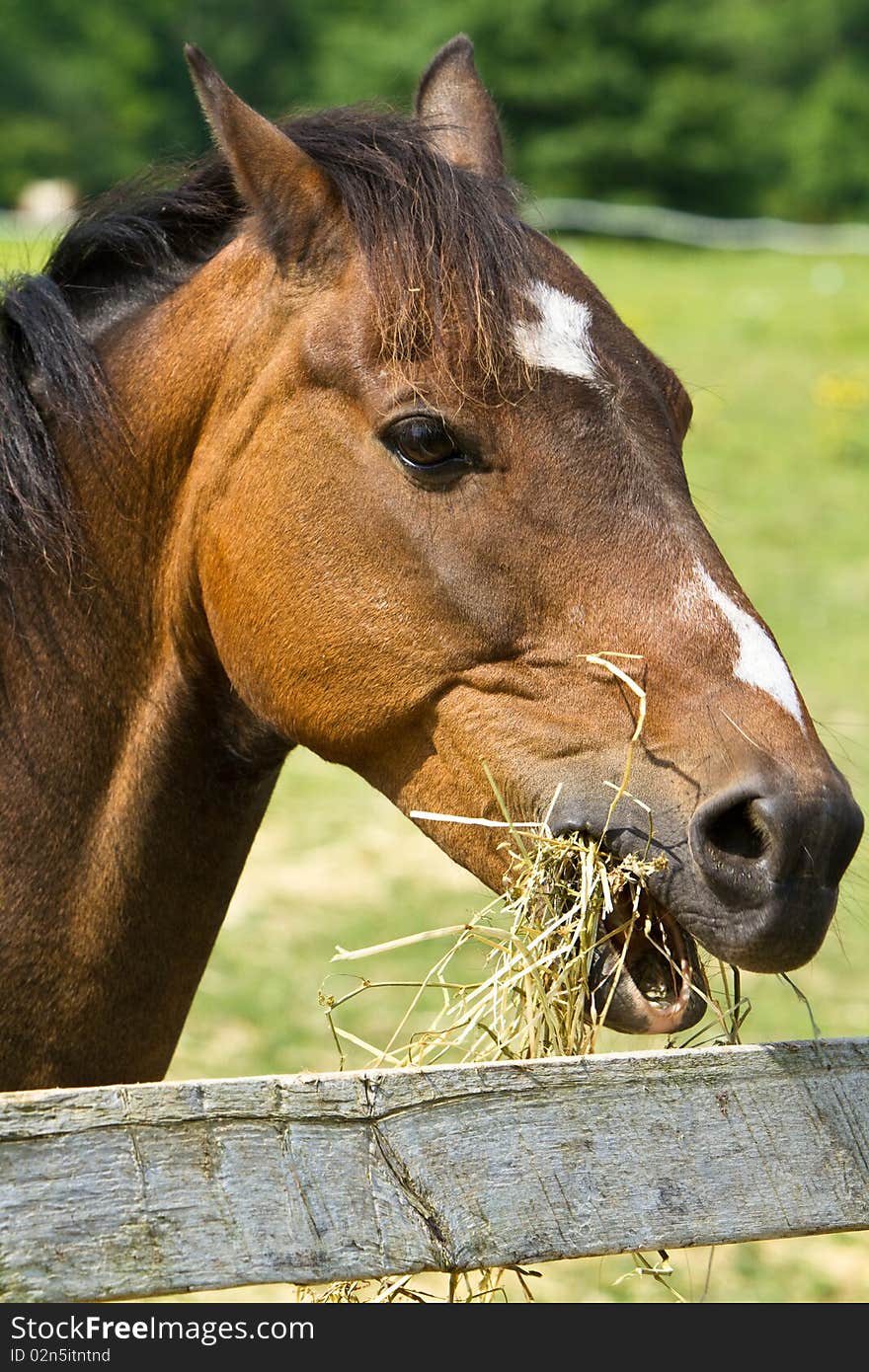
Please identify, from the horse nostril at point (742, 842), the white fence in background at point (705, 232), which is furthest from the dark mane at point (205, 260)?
the white fence in background at point (705, 232)

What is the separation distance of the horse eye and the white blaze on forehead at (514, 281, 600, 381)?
0.19m

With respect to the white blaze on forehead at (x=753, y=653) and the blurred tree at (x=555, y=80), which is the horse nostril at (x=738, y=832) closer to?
the white blaze on forehead at (x=753, y=653)

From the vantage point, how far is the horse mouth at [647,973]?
91.7 inches

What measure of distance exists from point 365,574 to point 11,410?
825 mm

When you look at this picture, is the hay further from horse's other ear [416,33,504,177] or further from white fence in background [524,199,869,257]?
white fence in background [524,199,869,257]

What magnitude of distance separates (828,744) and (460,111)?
8470 mm

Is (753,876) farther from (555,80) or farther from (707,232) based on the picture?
(555,80)

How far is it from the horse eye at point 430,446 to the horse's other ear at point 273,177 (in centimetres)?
47

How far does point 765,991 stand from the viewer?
784 cm

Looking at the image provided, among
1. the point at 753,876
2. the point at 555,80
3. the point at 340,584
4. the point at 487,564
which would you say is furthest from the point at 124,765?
the point at 555,80

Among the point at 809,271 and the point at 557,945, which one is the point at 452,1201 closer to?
the point at 557,945

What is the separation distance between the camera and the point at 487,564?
2.56 m

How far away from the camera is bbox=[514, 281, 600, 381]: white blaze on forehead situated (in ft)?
8.50

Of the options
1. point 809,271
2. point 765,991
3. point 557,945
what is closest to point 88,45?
point 809,271
